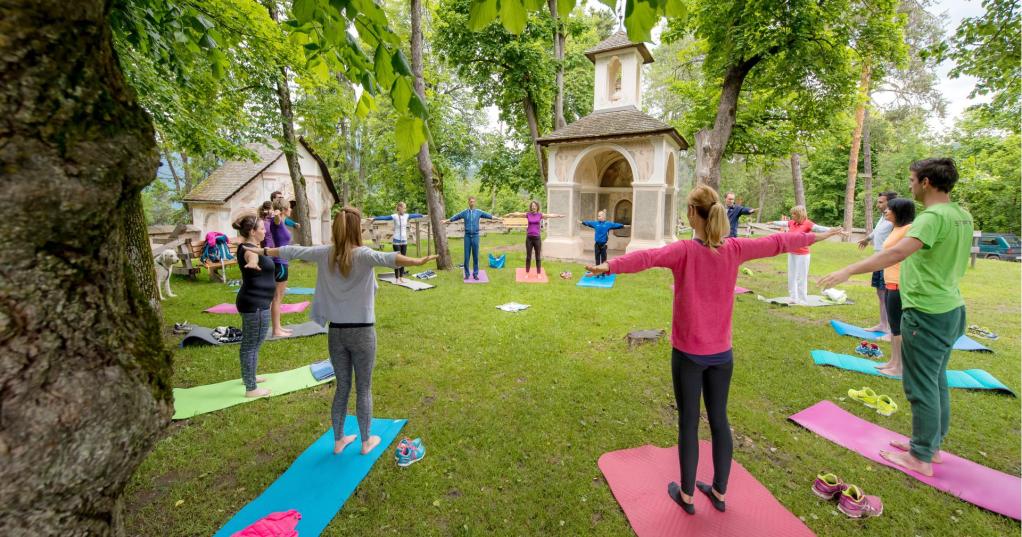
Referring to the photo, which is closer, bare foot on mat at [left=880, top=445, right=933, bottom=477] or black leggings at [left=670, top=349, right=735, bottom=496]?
black leggings at [left=670, top=349, right=735, bottom=496]

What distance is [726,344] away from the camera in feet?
9.53

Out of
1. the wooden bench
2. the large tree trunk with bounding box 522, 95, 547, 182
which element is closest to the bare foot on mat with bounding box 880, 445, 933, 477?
the wooden bench

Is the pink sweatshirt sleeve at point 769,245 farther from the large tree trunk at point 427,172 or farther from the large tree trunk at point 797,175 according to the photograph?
the large tree trunk at point 797,175

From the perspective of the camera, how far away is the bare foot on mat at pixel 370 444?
3.79 metres

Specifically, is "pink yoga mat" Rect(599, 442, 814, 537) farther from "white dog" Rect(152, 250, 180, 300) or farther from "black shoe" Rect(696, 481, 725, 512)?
"white dog" Rect(152, 250, 180, 300)

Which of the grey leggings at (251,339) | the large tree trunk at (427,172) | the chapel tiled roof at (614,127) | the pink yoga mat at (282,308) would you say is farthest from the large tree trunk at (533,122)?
the grey leggings at (251,339)

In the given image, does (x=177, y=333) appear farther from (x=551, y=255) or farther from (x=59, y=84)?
(x=551, y=255)

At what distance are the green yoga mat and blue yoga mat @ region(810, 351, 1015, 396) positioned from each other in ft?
22.3

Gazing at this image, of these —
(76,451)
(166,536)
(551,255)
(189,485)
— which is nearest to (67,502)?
(76,451)

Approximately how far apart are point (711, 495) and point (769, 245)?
6.41 ft

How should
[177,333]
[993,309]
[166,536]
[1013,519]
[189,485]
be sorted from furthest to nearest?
[993,309]
[177,333]
[189,485]
[1013,519]
[166,536]

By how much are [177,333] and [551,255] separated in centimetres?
1222

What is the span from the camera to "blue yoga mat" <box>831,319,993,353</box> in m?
6.64

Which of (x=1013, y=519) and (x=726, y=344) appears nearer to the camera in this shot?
(x=726, y=344)
